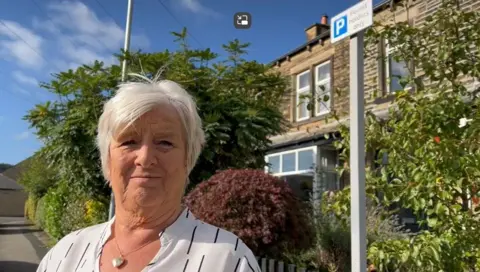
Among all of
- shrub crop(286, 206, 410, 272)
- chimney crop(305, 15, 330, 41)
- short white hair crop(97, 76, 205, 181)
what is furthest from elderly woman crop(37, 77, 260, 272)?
chimney crop(305, 15, 330, 41)

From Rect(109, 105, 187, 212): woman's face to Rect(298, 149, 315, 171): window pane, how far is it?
30.6 feet

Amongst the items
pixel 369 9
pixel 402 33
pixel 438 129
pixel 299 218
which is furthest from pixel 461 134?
pixel 299 218

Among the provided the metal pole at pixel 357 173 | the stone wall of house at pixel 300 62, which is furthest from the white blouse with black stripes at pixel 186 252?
the stone wall of house at pixel 300 62

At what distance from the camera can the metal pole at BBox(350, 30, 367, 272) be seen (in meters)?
2.17

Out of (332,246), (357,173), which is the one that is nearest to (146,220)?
(357,173)

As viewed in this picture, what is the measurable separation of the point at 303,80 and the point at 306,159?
282cm

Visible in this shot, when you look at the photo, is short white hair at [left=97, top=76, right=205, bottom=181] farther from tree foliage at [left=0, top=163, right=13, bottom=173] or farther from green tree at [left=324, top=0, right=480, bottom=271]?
tree foliage at [left=0, top=163, right=13, bottom=173]

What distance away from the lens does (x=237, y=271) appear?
1336 mm

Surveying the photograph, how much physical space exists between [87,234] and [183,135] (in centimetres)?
53

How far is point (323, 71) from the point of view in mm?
12234

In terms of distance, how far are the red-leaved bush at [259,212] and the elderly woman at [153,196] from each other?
126 inches

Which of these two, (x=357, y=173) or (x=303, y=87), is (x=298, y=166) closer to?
(x=303, y=87)

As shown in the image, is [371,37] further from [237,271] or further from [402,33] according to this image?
[237,271]

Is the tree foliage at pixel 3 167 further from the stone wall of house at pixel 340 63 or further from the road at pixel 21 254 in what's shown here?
the stone wall of house at pixel 340 63
